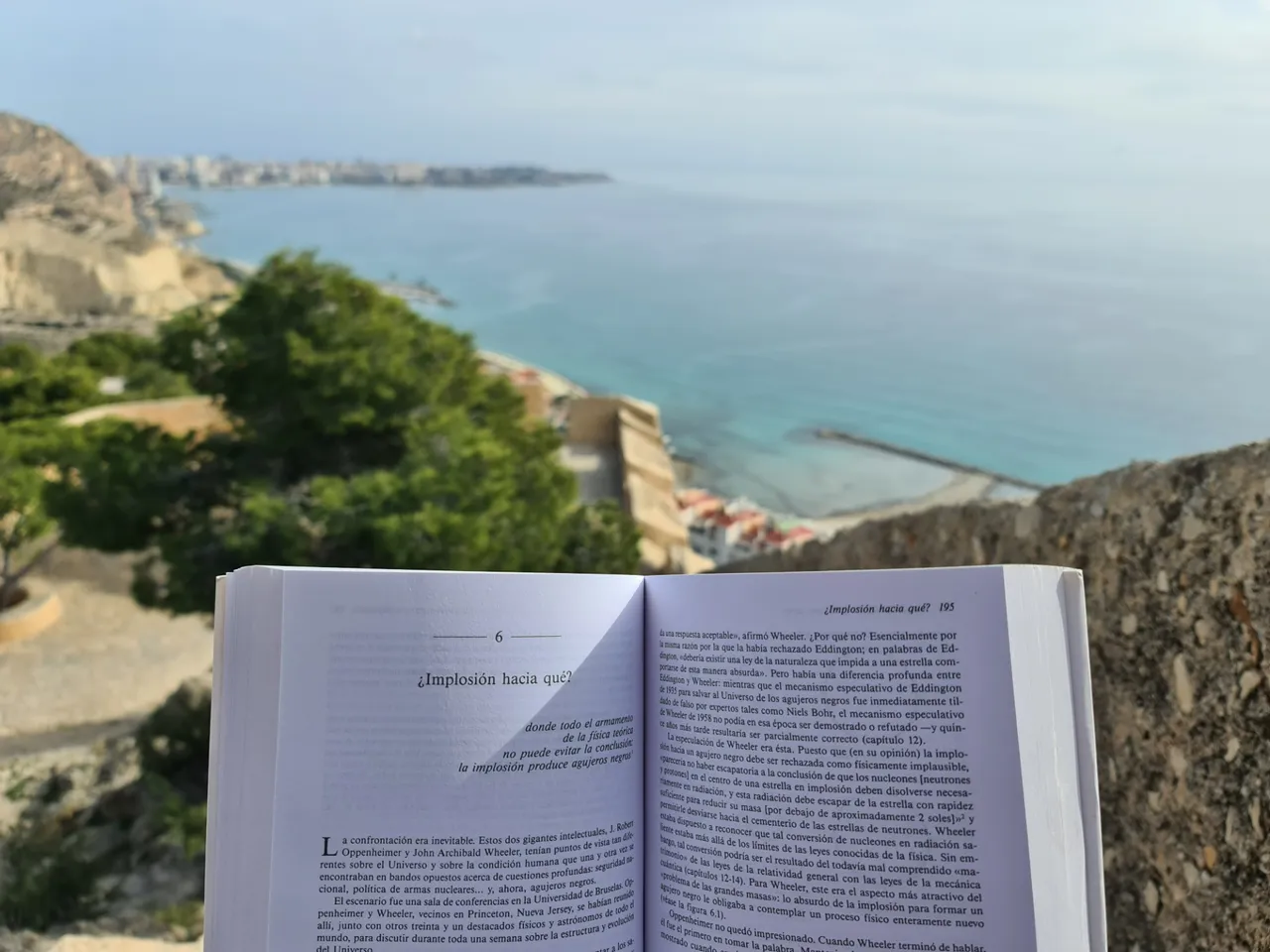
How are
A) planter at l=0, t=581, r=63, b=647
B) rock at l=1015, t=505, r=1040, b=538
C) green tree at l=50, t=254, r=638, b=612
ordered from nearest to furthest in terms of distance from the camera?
rock at l=1015, t=505, r=1040, b=538
green tree at l=50, t=254, r=638, b=612
planter at l=0, t=581, r=63, b=647

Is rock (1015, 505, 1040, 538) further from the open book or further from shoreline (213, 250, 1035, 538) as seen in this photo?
shoreline (213, 250, 1035, 538)

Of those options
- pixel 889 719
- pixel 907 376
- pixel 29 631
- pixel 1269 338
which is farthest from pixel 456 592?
pixel 907 376

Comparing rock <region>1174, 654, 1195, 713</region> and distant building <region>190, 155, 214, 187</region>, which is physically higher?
distant building <region>190, 155, 214, 187</region>

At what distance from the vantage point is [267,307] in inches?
181

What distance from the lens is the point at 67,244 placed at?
63.9 feet

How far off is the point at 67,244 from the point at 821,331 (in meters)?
34.0

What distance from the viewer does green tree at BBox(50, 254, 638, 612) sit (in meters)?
4.09

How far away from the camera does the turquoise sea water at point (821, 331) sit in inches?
678

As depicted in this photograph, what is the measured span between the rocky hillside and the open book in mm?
12567

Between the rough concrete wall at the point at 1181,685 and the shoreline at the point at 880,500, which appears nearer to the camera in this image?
the rough concrete wall at the point at 1181,685

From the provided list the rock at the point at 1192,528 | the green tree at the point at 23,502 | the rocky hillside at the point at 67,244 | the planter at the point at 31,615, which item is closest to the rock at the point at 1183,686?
the rock at the point at 1192,528

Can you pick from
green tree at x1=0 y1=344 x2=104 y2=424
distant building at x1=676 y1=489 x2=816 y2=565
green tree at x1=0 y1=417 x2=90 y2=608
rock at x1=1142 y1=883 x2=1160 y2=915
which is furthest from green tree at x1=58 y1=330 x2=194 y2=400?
rock at x1=1142 y1=883 x2=1160 y2=915

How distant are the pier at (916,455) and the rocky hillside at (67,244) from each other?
16.5 metres

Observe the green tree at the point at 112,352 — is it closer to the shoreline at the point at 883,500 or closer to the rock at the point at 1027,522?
the shoreline at the point at 883,500
